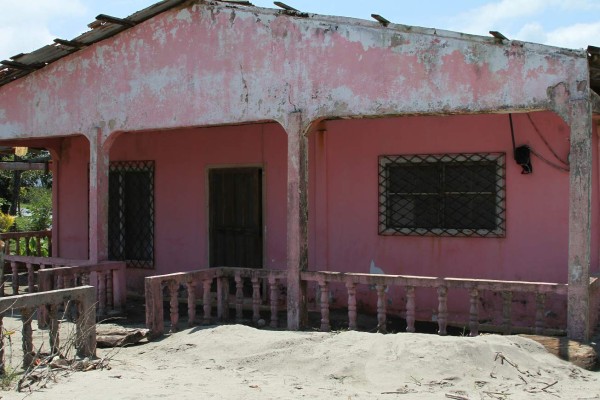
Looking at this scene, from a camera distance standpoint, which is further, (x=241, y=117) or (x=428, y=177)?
(x=428, y=177)

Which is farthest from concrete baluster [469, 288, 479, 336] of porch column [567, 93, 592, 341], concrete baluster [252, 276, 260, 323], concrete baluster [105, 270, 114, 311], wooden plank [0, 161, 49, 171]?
wooden plank [0, 161, 49, 171]

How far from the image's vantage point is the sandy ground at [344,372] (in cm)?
558

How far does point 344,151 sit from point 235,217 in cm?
194

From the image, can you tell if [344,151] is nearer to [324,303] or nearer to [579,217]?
[324,303]

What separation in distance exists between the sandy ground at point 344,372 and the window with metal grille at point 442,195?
2340 millimetres

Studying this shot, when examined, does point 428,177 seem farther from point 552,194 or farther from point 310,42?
point 310,42

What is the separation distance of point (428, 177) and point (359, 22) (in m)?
2.35

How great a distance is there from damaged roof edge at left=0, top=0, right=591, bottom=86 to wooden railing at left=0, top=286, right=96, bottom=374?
3.52 m

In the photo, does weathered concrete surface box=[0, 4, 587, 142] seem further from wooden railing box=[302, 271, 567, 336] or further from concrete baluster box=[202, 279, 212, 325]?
concrete baluster box=[202, 279, 212, 325]

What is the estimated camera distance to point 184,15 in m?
8.60

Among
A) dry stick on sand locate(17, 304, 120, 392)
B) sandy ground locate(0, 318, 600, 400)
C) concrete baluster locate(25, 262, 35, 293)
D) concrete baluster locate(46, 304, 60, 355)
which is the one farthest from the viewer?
concrete baluster locate(25, 262, 35, 293)

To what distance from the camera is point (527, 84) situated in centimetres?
649

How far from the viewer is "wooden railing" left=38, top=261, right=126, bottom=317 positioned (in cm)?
899

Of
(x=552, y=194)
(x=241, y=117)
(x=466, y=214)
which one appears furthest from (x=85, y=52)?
(x=552, y=194)
